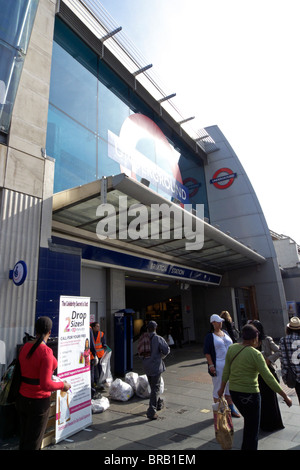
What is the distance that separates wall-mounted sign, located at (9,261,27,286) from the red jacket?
2522mm

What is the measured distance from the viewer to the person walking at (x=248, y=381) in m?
3.28

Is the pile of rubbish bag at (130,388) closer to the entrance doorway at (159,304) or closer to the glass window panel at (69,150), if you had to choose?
the glass window panel at (69,150)

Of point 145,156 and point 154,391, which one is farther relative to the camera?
point 145,156

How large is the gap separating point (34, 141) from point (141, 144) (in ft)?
23.4

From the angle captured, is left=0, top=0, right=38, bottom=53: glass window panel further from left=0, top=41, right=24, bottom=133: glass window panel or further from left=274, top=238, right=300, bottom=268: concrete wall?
left=274, top=238, right=300, bottom=268: concrete wall

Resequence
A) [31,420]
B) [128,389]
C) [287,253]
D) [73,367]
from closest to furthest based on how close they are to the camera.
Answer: [31,420], [73,367], [128,389], [287,253]

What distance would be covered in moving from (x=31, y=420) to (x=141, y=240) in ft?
24.9

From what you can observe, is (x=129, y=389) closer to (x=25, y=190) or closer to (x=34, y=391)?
(x=34, y=391)

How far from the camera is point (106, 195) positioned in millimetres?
6332

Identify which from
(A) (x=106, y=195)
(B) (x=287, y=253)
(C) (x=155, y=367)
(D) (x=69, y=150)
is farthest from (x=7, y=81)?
(B) (x=287, y=253)

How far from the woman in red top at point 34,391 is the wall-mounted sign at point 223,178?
17.5 m

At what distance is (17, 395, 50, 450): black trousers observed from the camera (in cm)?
300

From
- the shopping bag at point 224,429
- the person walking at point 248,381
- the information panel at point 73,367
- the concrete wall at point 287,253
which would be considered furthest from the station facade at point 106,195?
the concrete wall at point 287,253

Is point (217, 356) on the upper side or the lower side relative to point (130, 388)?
upper
